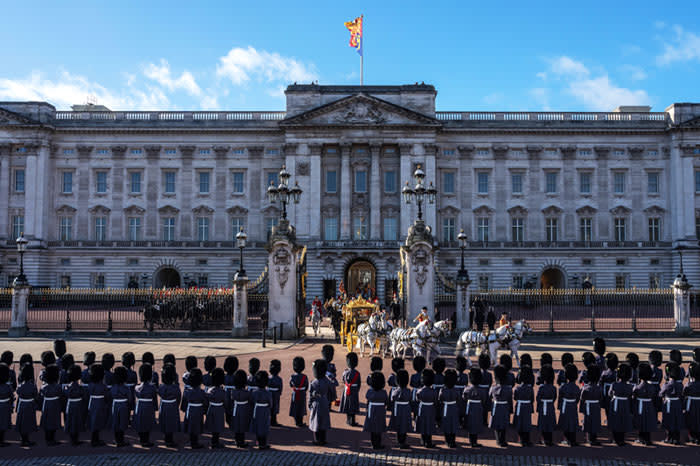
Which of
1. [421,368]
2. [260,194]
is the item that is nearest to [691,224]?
[260,194]

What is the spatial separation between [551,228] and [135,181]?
37619mm

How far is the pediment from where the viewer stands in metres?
47.3

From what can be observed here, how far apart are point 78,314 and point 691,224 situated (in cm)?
4827

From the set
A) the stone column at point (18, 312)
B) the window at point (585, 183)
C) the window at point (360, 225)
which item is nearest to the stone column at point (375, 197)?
the window at point (360, 225)

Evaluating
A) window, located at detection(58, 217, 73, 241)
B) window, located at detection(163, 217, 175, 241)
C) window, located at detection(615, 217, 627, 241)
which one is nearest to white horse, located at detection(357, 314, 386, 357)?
window, located at detection(163, 217, 175, 241)

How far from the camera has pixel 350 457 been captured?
30.1 ft

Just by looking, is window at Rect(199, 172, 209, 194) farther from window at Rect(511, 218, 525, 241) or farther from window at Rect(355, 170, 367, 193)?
window at Rect(511, 218, 525, 241)

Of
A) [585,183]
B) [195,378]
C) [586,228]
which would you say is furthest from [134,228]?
[195,378]

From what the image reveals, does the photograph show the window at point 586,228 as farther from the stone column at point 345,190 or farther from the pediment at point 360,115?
the stone column at point 345,190

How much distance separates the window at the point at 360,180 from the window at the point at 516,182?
13252mm

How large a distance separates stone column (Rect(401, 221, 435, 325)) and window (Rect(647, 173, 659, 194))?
35437 mm

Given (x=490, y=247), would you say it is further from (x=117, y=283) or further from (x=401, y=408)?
(x=401, y=408)

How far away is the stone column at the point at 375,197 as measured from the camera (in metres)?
47.4

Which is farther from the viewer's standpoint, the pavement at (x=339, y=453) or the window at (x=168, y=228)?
the window at (x=168, y=228)
